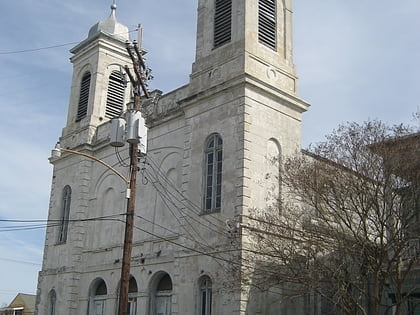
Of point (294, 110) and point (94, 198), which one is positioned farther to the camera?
point (94, 198)

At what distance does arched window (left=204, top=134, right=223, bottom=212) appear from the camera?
2355cm

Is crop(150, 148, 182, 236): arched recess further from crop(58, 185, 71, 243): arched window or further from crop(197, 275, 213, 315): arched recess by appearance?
crop(58, 185, 71, 243): arched window

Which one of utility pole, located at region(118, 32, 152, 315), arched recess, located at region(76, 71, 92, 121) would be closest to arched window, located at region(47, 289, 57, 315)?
arched recess, located at region(76, 71, 92, 121)

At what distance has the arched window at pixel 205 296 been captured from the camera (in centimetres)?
2245

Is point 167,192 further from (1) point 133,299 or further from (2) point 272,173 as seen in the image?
(2) point 272,173

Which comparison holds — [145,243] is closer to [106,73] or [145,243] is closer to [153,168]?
[153,168]

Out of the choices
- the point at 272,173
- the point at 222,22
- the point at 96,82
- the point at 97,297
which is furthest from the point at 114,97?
the point at 272,173

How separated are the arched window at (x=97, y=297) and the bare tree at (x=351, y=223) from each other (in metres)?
11.1

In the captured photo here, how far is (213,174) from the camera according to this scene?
78.8ft

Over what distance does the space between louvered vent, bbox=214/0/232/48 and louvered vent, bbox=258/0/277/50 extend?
1.38 meters

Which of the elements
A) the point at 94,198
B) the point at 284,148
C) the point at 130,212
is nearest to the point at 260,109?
the point at 284,148

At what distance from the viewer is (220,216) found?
2273cm

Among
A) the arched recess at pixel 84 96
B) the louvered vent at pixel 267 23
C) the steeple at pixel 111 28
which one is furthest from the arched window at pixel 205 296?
the steeple at pixel 111 28

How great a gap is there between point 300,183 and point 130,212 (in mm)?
6651
